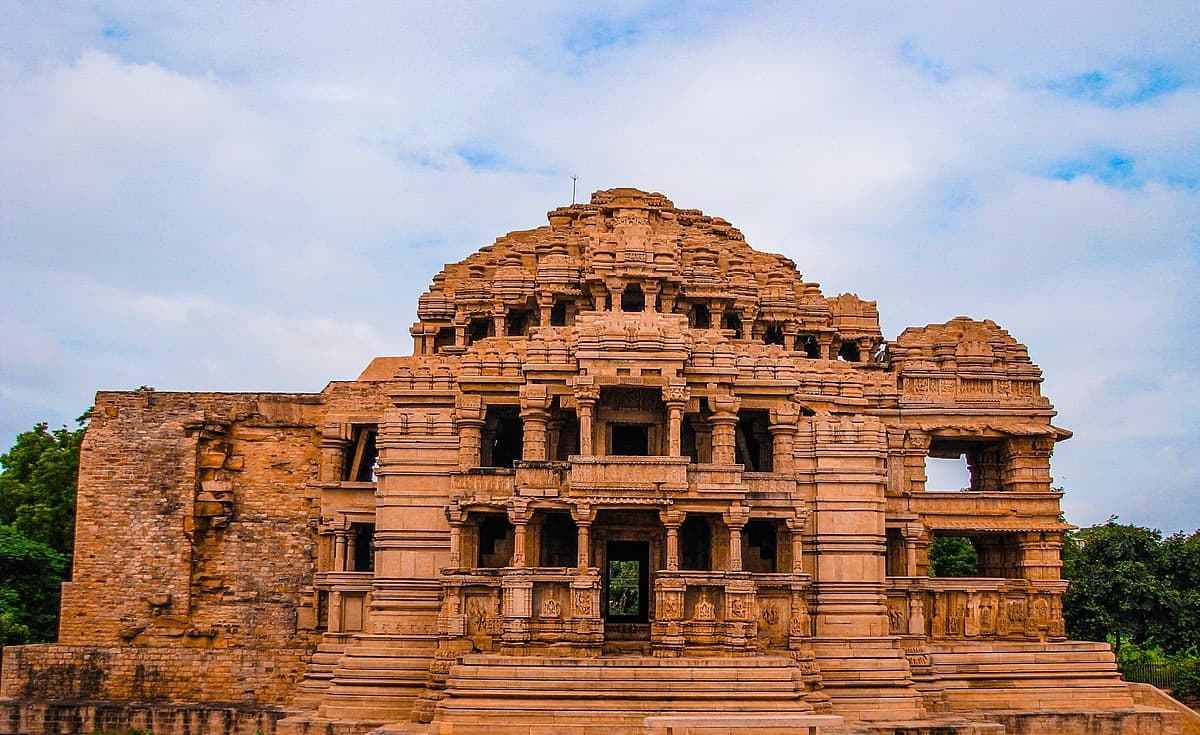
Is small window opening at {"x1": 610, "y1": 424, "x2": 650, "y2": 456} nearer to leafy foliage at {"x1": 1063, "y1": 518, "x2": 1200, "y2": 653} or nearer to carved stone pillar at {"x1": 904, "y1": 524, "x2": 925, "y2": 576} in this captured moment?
carved stone pillar at {"x1": 904, "y1": 524, "x2": 925, "y2": 576}

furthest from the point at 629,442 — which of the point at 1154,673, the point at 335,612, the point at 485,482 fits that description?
the point at 1154,673

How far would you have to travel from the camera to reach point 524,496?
25.1 metres

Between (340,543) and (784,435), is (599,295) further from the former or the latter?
(340,543)

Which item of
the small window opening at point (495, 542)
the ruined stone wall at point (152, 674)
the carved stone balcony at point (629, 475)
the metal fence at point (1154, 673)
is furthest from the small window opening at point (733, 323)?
the metal fence at point (1154, 673)

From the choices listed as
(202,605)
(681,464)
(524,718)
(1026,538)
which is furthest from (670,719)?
(202,605)

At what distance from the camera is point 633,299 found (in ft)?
99.3

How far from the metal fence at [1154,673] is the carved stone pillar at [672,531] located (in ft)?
52.6

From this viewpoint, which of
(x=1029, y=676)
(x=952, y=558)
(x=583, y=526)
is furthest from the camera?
(x=952, y=558)

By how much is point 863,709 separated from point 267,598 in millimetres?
14832

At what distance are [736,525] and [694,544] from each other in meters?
2.98

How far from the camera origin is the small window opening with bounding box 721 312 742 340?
102ft

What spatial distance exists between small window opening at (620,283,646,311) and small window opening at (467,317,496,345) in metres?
3.26

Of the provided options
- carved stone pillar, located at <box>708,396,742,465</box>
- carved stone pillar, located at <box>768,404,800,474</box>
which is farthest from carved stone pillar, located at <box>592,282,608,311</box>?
carved stone pillar, located at <box>768,404,800,474</box>

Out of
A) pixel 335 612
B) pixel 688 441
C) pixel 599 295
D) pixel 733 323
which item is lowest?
pixel 335 612
